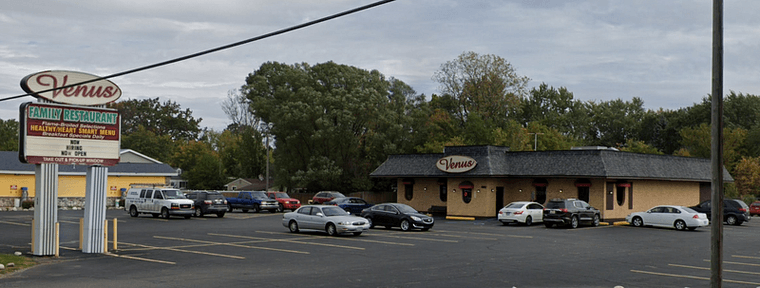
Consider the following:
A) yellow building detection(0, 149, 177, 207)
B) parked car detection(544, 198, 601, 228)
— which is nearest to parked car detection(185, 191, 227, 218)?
yellow building detection(0, 149, 177, 207)

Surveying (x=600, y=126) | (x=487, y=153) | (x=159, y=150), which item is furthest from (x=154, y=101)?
(x=487, y=153)

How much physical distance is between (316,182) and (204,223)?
30089 mm

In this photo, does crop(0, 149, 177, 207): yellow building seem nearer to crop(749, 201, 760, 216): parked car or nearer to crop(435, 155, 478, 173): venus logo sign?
crop(435, 155, 478, 173): venus logo sign

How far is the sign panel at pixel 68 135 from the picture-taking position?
20.4 m

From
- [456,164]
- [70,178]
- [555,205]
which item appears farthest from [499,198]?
[70,178]

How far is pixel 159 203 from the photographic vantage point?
1578 inches

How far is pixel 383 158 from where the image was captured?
67.6 m

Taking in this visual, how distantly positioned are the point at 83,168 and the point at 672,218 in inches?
1838

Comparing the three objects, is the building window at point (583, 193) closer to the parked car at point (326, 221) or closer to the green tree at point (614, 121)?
the parked car at point (326, 221)

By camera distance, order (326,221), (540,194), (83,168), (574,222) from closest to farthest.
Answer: (326,221) < (574,222) < (540,194) < (83,168)

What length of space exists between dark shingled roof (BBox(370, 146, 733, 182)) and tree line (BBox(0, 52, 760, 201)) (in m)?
15.9

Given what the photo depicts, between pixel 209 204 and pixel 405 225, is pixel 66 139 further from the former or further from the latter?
pixel 209 204

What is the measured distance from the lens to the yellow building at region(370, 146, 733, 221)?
135 feet

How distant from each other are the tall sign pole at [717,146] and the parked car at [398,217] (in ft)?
73.9
